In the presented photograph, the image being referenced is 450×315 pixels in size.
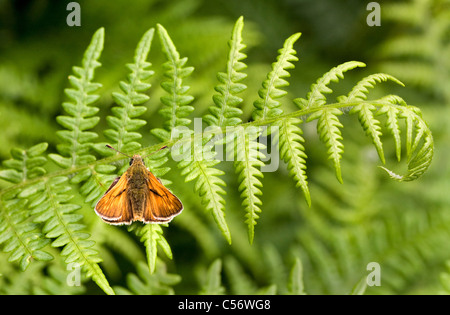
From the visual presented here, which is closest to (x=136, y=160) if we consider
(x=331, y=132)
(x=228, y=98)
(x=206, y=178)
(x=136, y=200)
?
(x=136, y=200)

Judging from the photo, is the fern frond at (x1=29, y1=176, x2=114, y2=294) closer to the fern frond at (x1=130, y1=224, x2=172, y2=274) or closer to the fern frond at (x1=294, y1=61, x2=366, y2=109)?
the fern frond at (x1=130, y1=224, x2=172, y2=274)

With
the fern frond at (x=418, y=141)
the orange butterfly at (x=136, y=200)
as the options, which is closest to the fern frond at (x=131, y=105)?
the orange butterfly at (x=136, y=200)

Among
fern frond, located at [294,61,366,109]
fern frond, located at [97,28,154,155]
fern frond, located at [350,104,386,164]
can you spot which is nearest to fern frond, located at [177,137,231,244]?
fern frond, located at [97,28,154,155]

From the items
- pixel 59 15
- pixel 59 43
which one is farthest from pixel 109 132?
pixel 59 15

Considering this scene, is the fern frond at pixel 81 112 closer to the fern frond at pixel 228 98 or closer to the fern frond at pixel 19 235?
the fern frond at pixel 19 235

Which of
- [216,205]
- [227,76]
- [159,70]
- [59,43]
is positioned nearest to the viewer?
[216,205]

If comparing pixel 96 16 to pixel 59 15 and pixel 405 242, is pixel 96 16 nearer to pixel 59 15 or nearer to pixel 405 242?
pixel 59 15

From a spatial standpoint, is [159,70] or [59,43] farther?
[59,43]
